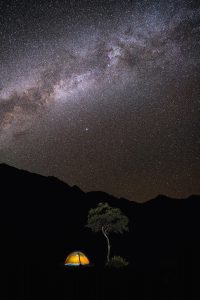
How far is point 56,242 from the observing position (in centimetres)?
7525

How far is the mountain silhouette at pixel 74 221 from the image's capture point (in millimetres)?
72694

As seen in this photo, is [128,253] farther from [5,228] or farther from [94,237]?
[5,228]

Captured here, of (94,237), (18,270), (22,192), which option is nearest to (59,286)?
(18,270)

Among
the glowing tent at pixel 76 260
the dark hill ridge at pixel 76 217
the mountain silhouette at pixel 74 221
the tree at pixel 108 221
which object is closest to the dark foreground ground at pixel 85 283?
the glowing tent at pixel 76 260

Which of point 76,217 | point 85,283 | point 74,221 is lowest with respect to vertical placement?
point 85,283

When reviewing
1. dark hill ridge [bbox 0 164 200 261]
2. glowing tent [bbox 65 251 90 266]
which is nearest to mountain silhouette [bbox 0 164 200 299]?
dark hill ridge [bbox 0 164 200 261]

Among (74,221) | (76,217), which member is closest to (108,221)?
(74,221)

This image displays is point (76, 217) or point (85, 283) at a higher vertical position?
point (76, 217)

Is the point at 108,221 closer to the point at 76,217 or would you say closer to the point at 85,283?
the point at 85,283

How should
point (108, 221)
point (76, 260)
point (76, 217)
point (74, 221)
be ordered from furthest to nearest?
point (76, 217)
point (74, 221)
point (108, 221)
point (76, 260)

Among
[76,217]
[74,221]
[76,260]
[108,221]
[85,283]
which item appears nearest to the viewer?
[85,283]

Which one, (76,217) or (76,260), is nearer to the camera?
(76,260)

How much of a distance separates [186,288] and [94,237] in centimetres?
8002

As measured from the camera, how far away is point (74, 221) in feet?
304
